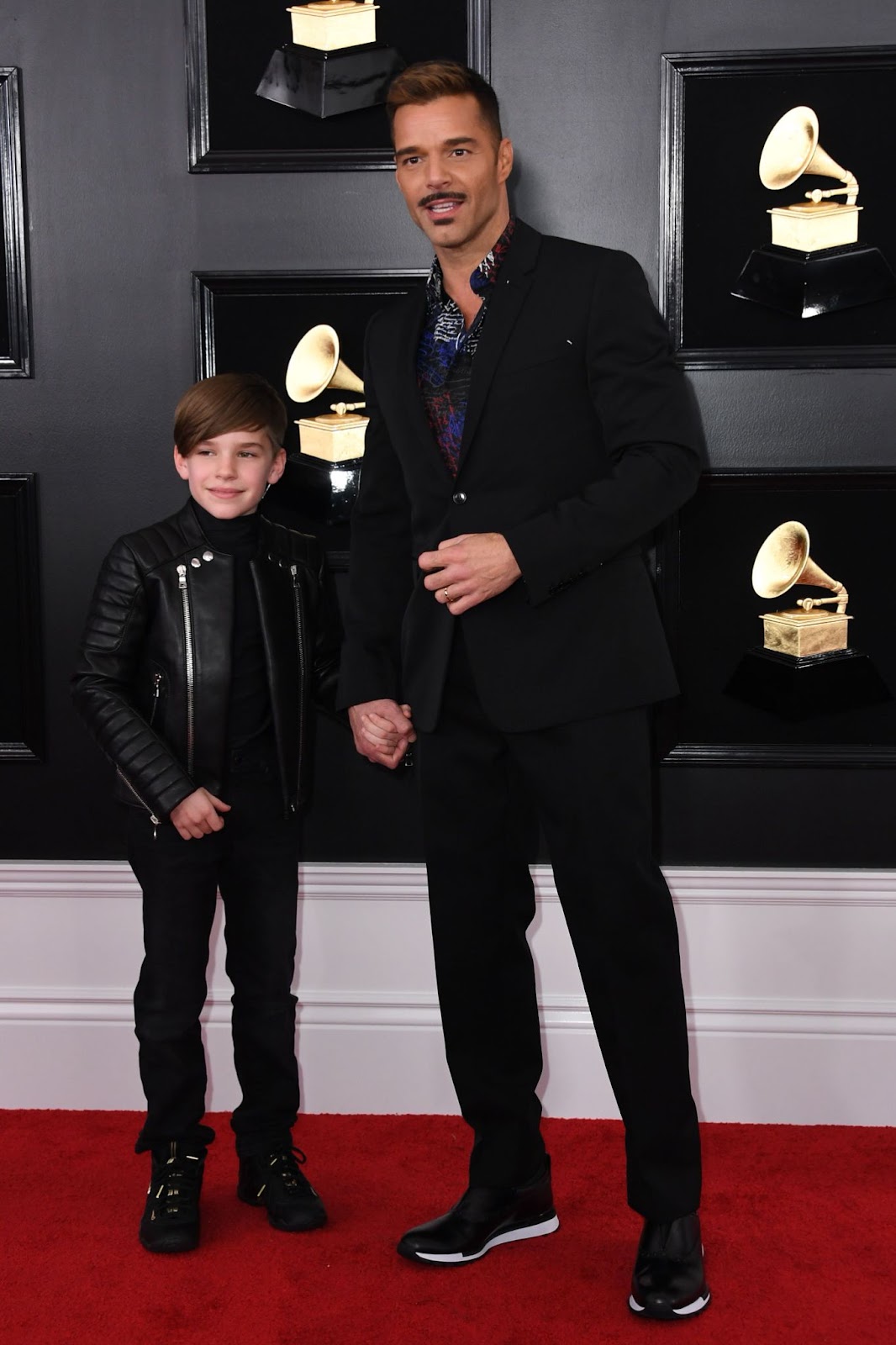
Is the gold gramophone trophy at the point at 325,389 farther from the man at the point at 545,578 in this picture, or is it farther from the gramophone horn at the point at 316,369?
the man at the point at 545,578

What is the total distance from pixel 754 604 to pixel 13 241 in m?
1.71

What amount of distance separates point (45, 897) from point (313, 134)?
5.66 ft

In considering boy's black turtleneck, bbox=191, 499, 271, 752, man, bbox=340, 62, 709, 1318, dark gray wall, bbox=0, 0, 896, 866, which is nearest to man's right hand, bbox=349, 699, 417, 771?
man, bbox=340, 62, 709, 1318

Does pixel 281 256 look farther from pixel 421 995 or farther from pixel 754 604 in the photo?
pixel 421 995

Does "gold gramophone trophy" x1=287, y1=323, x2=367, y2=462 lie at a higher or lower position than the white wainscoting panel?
higher

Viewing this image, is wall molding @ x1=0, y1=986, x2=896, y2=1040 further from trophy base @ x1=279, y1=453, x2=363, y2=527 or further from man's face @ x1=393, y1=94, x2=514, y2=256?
man's face @ x1=393, y1=94, x2=514, y2=256

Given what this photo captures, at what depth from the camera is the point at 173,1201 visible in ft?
8.50

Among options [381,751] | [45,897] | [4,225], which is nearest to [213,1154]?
[45,897]

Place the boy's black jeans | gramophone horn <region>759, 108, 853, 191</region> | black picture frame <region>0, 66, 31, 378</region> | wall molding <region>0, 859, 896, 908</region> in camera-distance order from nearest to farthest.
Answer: the boy's black jeans → gramophone horn <region>759, 108, 853, 191</region> → black picture frame <region>0, 66, 31, 378</region> → wall molding <region>0, 859, 896, 908</region>

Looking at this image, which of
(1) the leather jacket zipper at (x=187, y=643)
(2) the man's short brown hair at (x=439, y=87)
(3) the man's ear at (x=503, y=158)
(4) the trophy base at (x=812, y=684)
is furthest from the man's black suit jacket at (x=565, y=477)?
(4) the trophy base at (x=812, y=684)

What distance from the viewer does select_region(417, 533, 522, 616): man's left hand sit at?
85.7 inches

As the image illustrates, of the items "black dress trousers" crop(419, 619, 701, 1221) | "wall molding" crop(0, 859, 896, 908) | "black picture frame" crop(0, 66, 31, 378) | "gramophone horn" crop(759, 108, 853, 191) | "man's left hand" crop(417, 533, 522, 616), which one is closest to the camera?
"man's left hand" crop(417, 533, 522, 616)

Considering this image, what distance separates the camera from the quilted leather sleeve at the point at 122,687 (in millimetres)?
2463

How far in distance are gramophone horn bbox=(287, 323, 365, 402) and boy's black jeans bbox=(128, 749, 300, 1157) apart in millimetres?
819
